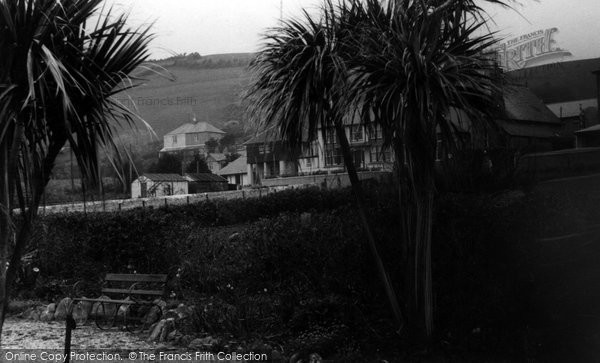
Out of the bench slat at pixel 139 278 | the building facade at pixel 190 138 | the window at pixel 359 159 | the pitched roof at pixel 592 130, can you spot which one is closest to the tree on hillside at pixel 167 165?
the building facade at pixel 190 138

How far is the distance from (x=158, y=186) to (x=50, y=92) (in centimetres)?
2373

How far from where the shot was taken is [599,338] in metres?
6.99

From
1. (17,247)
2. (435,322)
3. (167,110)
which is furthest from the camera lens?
(167,110)

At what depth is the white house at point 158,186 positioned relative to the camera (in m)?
27.8

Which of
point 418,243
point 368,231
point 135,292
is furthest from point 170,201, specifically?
point 418,243

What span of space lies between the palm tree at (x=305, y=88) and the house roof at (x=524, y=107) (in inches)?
80.0

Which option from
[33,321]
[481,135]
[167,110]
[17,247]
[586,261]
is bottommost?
[33,321]

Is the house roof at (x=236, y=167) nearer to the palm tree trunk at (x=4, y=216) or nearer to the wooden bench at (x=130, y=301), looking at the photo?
the wooden bench at (x=130, y=301)

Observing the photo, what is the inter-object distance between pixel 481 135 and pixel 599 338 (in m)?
2.60

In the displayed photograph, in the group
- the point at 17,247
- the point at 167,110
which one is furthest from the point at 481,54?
the point at 167,110

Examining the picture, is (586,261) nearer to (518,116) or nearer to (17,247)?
(518,116)

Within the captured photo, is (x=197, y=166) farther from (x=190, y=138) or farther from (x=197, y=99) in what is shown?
(x=197, y=99)

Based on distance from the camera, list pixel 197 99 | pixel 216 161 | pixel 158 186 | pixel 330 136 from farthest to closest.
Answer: pixel 197 99 → pixel 216 161 → pixel 158 186 → pixel 330 136

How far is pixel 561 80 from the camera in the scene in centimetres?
734
